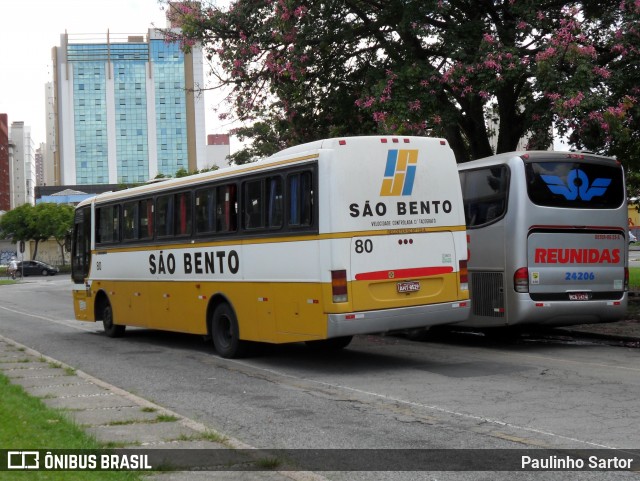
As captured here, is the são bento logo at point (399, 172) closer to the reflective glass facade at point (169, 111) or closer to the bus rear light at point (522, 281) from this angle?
the bus rear light at point (522, 281)

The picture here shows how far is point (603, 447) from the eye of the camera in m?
7.00

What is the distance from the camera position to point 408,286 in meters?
11.8

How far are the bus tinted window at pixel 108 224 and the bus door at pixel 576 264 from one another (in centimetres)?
853

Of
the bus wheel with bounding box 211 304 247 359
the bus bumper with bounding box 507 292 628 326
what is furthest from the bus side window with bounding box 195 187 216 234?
the bus bumper with bounding box 507 292 628 326

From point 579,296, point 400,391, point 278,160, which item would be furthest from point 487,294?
point 400,391

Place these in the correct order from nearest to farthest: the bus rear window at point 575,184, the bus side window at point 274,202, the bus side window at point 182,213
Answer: the bus side window at point 274,202, the bus rear window at point 575,184, the bus side window at point 182,213

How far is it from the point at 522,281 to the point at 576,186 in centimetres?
188

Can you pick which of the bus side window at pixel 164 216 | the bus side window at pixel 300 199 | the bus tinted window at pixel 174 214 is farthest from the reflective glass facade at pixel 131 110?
→ the bus side window at pixel 300 199

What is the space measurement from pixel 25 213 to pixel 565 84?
244ft

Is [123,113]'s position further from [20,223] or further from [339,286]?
[339,286]

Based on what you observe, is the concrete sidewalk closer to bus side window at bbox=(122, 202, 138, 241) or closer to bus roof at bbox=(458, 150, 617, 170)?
bus side window at bbox=(122, 202, 138, 241)

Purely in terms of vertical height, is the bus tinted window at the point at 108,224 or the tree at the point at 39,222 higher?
the tree at the point at 39,222

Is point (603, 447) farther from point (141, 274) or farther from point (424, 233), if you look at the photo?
point (141, 274)

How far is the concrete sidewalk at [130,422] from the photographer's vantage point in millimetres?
6309
